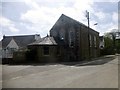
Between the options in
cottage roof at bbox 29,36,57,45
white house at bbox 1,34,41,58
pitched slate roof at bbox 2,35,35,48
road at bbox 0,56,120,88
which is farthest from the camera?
pitched slate roof at bbox 2,35,35,48

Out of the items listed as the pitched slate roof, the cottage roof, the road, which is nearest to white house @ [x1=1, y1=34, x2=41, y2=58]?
the pitched slate roof

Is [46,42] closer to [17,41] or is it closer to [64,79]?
[64,79]

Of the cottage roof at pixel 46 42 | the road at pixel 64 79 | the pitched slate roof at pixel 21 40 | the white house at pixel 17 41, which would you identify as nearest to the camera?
the road at pixel 64 79

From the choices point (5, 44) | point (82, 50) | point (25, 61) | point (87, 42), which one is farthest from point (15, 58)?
point (5, 44)

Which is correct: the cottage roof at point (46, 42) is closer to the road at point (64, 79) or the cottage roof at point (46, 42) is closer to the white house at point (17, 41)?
the road at point (64, 79)

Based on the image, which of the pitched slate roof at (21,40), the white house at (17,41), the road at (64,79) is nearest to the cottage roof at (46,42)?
the road at (64,79)

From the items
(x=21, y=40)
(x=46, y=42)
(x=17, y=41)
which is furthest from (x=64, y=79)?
(x=21, y=40)

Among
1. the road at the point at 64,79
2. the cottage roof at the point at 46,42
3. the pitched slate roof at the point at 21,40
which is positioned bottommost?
the road at the point at 64,79

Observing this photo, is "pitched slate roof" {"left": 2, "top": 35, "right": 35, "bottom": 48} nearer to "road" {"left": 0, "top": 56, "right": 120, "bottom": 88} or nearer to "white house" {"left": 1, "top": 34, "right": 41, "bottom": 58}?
"white house" {"left": 1, "top": 34, "right": 41, "bottom": 58}

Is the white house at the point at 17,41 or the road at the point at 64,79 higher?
the white house at the point at 17,41

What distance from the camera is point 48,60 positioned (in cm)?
4316

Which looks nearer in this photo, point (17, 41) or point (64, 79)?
point (64, 79)

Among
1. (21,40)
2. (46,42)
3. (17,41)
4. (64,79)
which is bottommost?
(64,79)

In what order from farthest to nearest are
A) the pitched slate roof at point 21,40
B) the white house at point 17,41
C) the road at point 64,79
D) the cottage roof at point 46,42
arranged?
the pitched slate roof at point 21,40 < the white house at point 17,41 < the cottage roof at point 46,42 < the road at point 64,79
